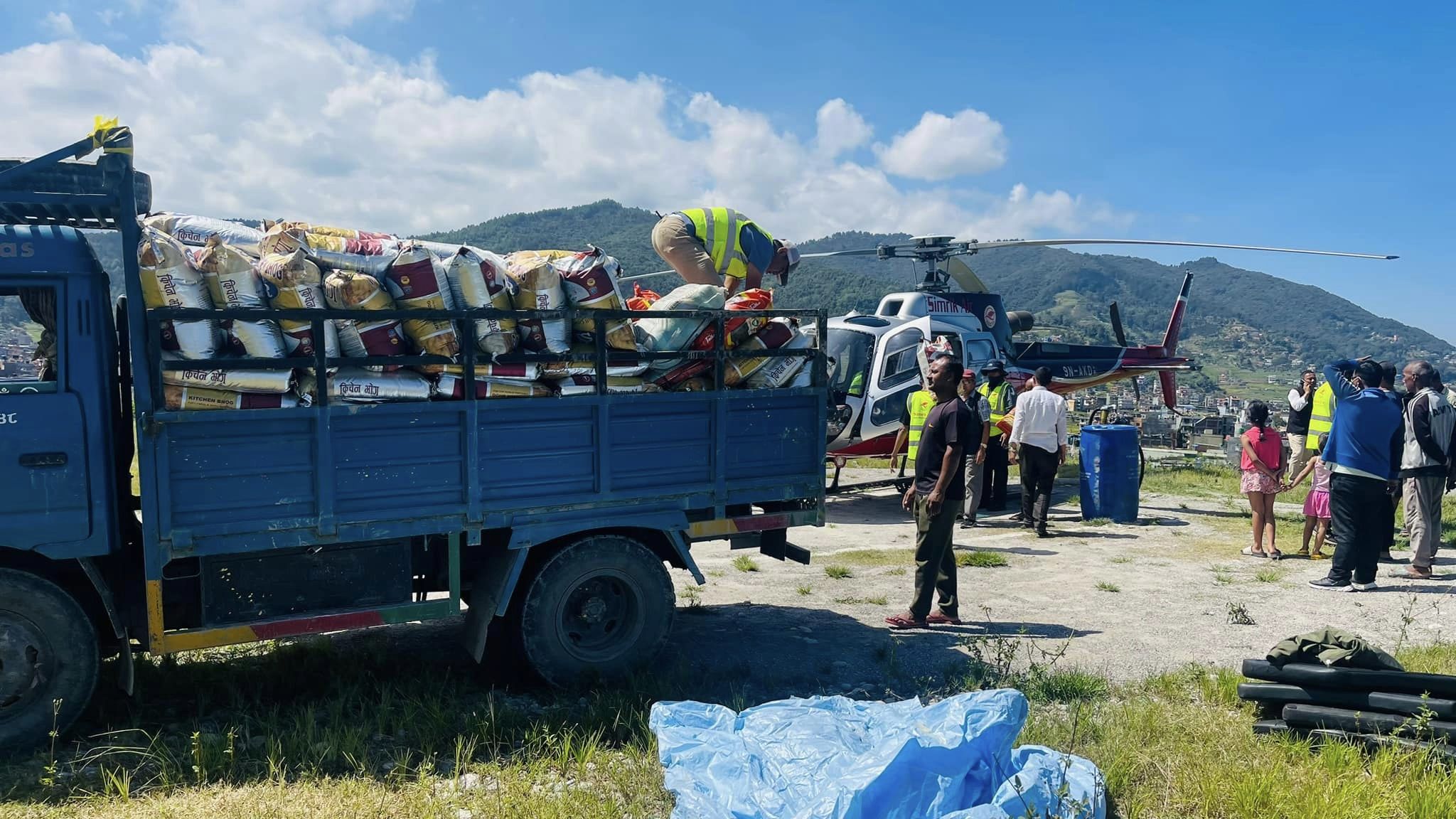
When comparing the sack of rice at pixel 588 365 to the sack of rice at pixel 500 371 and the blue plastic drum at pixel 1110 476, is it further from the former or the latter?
the blue plastic drum at pixel 1110 476

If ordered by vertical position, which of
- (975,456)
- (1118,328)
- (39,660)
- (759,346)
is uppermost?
(1118,328)

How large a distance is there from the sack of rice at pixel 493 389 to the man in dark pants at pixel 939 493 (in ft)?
8.90

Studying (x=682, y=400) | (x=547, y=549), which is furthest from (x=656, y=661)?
(x=682, y=400)

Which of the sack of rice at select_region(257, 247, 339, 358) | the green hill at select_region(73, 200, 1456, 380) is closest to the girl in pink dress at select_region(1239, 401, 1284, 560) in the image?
the sack of rice at select_region(257, 247, 339, 358)

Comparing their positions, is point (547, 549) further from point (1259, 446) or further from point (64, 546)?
point (1259, 446)

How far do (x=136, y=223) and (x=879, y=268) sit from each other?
168 meters

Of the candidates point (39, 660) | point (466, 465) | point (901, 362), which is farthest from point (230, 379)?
point (901, 362)

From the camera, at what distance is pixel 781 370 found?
643cm

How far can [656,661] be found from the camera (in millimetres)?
6094

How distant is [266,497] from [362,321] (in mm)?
992

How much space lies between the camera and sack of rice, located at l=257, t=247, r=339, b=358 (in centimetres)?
491

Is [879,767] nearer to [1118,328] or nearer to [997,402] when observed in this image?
[997,402]

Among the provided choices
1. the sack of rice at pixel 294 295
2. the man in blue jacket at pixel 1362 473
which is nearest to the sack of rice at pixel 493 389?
the sack of rice at pixel 294 295

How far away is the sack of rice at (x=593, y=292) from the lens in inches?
224
